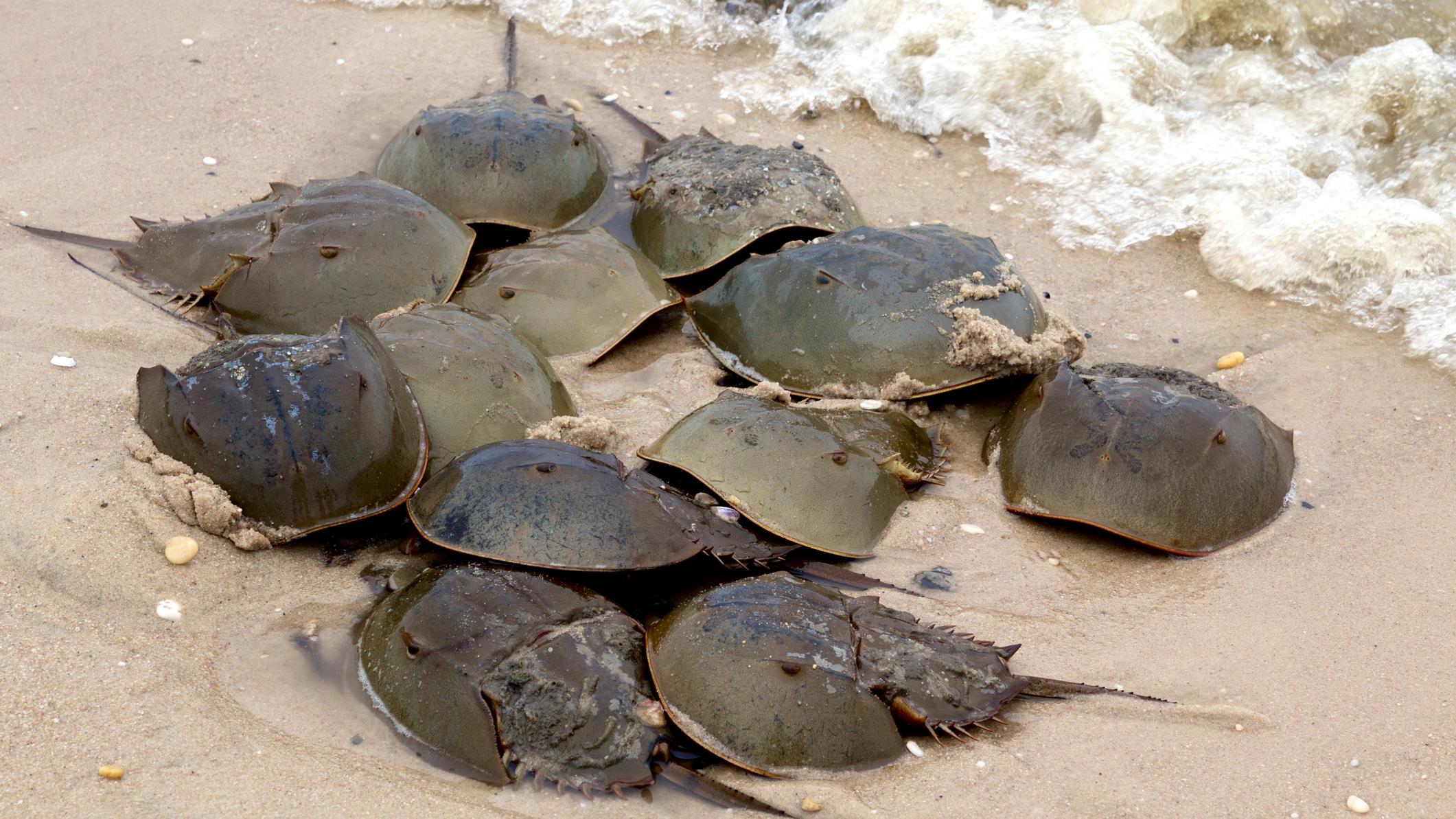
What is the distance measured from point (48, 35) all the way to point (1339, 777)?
5363mm

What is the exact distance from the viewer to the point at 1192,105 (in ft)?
16.5

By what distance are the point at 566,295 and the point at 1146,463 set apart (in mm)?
1712

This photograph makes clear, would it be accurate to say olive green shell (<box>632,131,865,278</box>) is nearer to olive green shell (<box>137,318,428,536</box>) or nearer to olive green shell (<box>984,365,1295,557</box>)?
olive green shell (<box>984,365,1295,557</box>)

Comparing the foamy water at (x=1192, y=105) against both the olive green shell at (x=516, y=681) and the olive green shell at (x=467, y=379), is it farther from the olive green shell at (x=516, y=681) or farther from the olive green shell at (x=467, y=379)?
the olive green shell at (x=516, y=681)

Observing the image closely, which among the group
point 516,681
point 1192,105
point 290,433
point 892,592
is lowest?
point 892,592

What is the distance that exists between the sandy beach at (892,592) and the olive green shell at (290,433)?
0.15 meters

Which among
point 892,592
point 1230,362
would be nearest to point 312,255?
point 892,592

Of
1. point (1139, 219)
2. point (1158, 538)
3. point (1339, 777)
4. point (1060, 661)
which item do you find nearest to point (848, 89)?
point (1139, 219)

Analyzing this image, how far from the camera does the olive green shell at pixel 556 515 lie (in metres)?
2.26

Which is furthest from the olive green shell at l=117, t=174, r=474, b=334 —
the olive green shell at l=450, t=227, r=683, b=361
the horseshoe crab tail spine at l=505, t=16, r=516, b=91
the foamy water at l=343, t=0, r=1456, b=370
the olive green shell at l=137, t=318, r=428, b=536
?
the foamy water at l=343, t=0, r=1456, b=370

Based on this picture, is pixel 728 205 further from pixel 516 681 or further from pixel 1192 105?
pixel 1192 105

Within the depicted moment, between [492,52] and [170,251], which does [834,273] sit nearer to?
[170,251]

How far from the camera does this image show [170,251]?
3.32 metres

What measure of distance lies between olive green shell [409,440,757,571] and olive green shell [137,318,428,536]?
130mm
